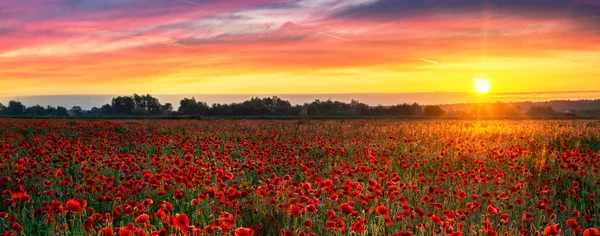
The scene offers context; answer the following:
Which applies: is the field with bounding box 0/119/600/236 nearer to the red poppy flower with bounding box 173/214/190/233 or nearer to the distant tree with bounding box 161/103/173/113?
the red poppy flower with bounding box 173/214/190/233

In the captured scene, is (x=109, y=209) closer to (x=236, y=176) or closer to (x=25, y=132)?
(x=236, y=176)

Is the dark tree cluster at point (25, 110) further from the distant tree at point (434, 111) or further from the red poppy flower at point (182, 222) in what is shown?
the red poppy flower at point (182, 222)

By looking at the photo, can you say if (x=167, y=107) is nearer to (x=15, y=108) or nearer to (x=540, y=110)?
(x=15, y=108)

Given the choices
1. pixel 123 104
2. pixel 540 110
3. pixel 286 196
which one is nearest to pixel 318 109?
pixel 540 110

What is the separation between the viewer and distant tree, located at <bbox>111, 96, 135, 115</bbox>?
135 m

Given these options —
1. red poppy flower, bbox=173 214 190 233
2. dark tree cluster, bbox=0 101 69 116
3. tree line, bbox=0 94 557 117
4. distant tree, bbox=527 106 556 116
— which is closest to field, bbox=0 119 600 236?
red poppy flower, bbox=173 214 190 233

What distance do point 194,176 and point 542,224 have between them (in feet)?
14.0

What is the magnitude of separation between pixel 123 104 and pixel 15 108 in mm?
37543

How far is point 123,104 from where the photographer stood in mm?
135875

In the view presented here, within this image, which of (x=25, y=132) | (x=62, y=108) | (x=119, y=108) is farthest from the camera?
(x=62, y=108)

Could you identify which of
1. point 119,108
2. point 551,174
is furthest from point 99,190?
point 119,108

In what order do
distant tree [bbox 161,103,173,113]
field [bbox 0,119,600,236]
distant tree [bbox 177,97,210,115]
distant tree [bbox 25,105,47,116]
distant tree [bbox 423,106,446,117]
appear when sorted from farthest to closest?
distant tree [bbox 25,105,47,116] < distant tree [bbox 161,103,173,113] < distant tree [bbox 177,97,210,115] < distant tree [bbox 423,106,446,117] < field [bbox 0,119,600,236]

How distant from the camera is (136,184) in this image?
627cm

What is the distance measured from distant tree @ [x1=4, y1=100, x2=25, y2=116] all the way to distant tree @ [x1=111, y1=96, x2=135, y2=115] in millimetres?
33360
